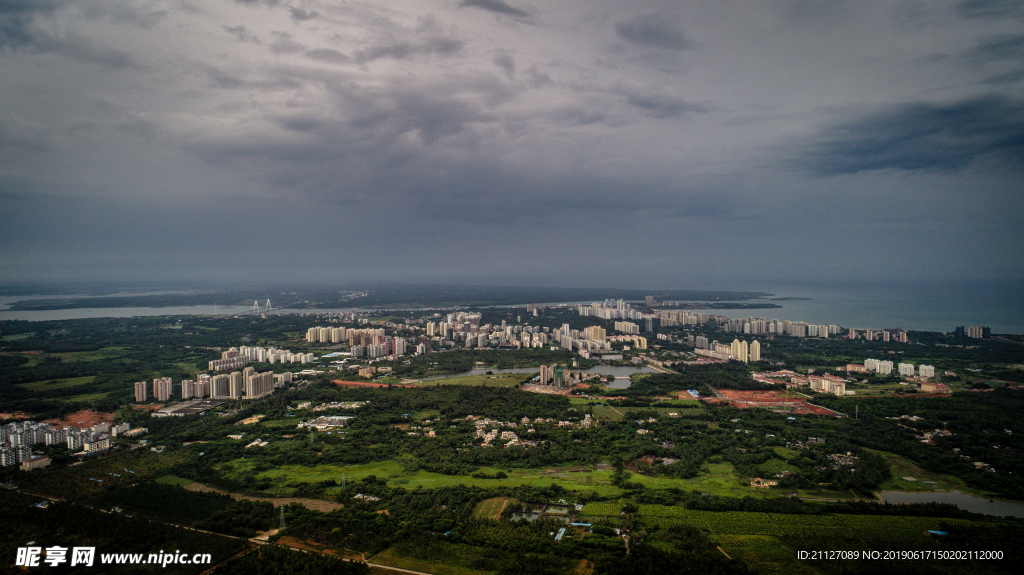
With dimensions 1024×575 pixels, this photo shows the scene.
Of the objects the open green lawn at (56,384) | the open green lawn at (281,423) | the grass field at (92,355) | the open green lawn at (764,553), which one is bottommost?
the open green lawn at (764,553)

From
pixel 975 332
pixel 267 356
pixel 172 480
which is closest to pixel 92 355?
pixel 267 356

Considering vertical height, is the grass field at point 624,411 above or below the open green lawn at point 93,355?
below

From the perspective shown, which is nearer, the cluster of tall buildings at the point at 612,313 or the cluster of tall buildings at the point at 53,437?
the cluster of tall buildings at the point at 53,437

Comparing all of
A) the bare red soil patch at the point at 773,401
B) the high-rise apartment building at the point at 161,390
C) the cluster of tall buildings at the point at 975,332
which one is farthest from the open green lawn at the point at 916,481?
Answer: the cluster of tall buildings at the point at 975,332

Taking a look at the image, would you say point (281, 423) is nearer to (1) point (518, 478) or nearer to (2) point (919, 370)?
(1) point (518, 478)

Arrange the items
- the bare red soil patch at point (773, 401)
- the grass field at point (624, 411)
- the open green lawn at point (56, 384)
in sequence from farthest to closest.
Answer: the open green lawn at point (56, 384)
the bare red soil patch at point (773, 401)
the grass field at point (624, 411)

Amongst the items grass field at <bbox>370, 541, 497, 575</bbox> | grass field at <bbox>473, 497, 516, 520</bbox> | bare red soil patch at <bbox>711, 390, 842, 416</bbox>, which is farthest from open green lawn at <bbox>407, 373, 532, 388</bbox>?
grass field at <bbox>370, 541, 497, 575</bbox>

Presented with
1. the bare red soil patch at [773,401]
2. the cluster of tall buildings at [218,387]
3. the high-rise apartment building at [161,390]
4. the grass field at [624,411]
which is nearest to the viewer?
the grass field at [624,411]

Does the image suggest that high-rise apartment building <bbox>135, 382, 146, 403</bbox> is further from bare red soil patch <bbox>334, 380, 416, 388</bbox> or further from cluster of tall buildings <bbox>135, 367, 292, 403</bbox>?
bare red soil patch <bbox>334, 380, 416, 388</bbox>

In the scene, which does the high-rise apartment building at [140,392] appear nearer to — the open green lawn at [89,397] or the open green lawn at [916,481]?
the open green lawn at [89,397]
